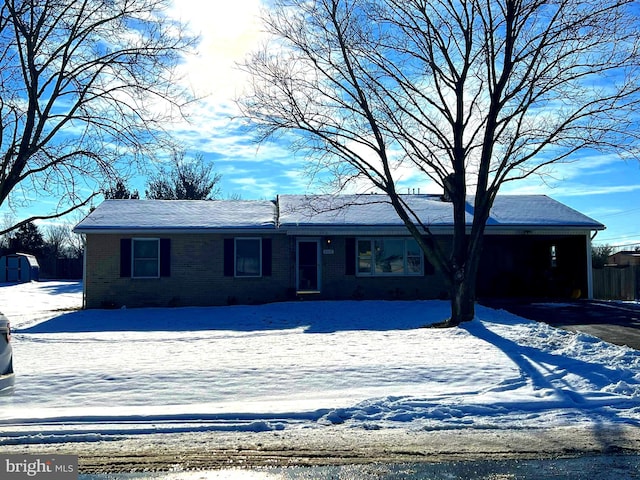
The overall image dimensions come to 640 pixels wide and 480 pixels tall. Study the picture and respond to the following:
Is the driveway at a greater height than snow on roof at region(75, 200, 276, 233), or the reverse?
snow on roof at region(75, 200, 276, 233)

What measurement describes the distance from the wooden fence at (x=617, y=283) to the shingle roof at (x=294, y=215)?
98.0 inches

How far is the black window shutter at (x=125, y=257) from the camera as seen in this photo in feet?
67.1

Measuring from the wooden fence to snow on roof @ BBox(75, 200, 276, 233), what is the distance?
1288cm

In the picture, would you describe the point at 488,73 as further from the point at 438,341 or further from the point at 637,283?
the point at 637,283

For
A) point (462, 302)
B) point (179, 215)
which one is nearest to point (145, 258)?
point (179, 215)

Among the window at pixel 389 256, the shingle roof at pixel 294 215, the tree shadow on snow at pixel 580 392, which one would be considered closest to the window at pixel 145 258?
the shingle roof at pixel 294 215

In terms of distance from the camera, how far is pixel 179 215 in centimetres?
2211

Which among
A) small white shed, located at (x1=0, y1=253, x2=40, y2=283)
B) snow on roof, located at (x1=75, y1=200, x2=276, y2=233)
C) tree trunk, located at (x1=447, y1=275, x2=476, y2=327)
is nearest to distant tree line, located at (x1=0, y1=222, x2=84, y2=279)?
small white shed, located at (x1=0, y1=253, x2=40, y2=283)

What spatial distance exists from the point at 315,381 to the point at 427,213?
577 inches

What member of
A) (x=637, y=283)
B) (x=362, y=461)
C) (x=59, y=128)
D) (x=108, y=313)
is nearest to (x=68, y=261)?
(x=108, y=313)

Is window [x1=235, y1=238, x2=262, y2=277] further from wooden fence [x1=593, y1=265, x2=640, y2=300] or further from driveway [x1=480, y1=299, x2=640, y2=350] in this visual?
wooden fence [x1=593, y1=265, x2=640, y2=300]

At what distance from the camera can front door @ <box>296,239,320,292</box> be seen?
21620mm

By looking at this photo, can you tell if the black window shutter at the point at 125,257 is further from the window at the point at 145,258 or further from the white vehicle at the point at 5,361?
the white vehicle at the point at 5,361

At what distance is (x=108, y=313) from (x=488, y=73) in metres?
13.2
